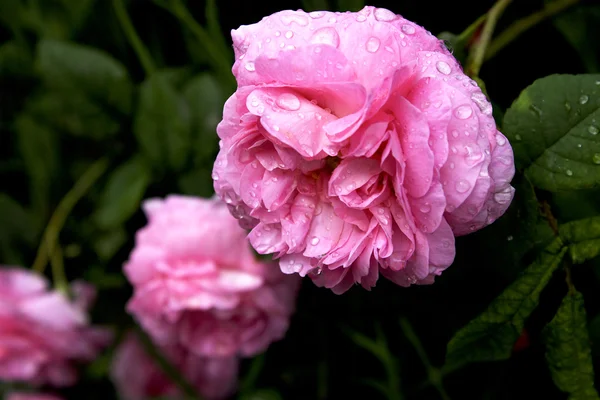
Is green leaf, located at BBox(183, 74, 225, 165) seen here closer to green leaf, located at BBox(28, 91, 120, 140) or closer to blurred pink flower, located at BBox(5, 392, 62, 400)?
green leaf, located at BBox(28, 91, 120, 140)

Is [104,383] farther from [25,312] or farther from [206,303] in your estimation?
[206,303]

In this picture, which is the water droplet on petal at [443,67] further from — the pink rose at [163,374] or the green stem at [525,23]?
the pink rose at [163,374]

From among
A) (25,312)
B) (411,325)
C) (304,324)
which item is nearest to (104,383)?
(25,312)

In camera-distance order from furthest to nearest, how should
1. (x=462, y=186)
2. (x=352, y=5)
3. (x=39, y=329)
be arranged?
(x=39, y=329) < (x=352, y=5) < (x=462, y=186)

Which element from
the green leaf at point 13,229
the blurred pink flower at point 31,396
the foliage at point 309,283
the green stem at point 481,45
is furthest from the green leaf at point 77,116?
the green stem at point 481,45

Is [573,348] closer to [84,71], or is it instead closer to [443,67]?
[443,67]

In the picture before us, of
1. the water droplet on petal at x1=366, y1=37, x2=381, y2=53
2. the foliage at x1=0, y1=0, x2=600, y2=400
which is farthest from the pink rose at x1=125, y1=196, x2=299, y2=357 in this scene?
the water droplet on petal at x1=366, y1=37, x2=381, y2=53

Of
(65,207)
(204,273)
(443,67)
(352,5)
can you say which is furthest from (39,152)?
(443,67)
